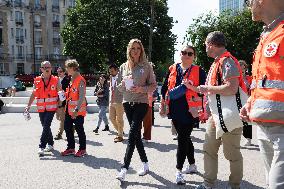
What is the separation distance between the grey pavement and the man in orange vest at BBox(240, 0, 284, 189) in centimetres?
259

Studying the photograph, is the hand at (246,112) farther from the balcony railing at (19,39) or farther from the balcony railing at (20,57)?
the balcony railing at (19,39)

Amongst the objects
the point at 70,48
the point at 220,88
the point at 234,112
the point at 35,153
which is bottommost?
the point at 35,153

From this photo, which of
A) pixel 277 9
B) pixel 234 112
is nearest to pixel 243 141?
pixel 234 112

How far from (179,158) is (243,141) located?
346 centimetres

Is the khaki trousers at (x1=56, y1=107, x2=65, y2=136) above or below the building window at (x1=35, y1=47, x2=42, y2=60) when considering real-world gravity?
below

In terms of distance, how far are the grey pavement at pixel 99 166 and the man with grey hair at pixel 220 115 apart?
0.50 m

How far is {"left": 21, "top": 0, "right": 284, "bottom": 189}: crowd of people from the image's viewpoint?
109 inches

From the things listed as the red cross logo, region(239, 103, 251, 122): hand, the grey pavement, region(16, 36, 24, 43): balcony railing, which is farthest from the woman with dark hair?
region(16, 36, 24, 43): balcony railing

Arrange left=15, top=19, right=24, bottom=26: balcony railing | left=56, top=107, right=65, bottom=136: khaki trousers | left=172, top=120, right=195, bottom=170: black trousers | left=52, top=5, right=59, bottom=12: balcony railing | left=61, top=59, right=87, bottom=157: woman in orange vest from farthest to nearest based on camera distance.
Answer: left=52, top=5, right=59, bottom=12: balcony railing
left=15, top=19, right=24, bottom=26: balcony railing
left=56, top=107, right=65, bottom=136: khaki trousers
left=61, top=59, right=87, bottom=157: woman in orange vest
left=172, top=120, right=195, bottom=170: black trousers

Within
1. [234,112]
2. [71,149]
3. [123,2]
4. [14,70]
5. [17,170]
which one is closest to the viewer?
[234,112]

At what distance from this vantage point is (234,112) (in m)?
4.49

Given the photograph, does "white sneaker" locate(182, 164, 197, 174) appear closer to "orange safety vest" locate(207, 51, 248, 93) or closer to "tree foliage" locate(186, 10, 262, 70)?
"orange safety vest" locate(207, 51, 248, 93)

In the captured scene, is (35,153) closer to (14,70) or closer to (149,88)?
(149,88)

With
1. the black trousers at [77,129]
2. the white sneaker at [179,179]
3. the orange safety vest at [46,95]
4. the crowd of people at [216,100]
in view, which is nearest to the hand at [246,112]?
the crowd of people at [216,100]
